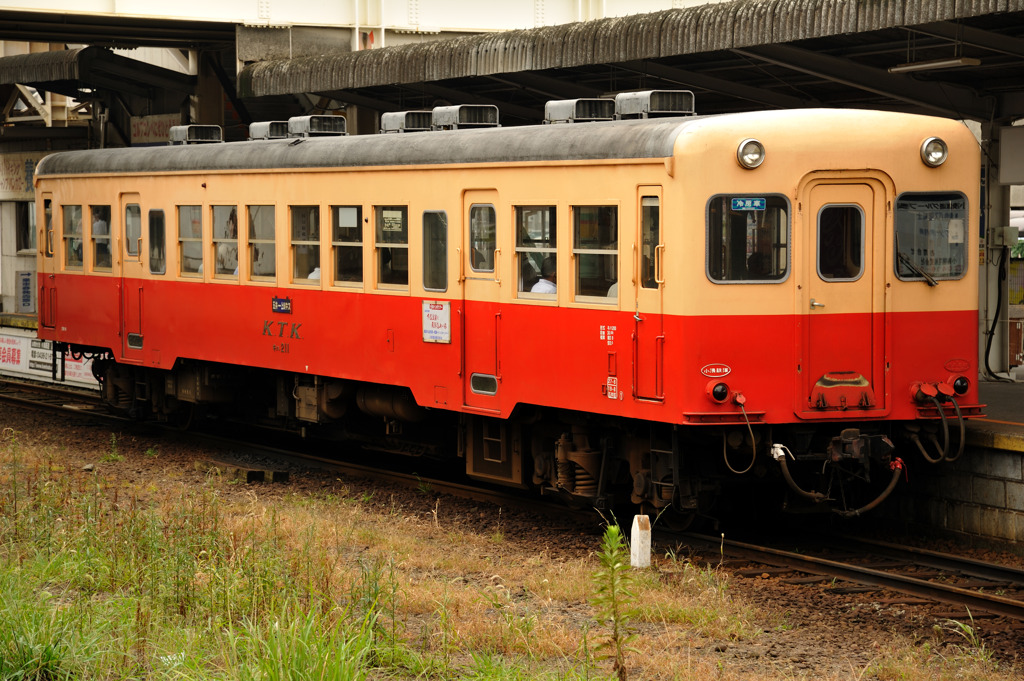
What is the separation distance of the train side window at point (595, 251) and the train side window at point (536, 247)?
0.26 meters

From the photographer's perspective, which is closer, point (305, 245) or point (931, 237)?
point (931, 237)

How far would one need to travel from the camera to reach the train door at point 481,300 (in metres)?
11.3

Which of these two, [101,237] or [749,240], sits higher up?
[101,237]

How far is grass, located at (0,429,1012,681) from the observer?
639cm

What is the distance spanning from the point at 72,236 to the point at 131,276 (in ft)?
5.50

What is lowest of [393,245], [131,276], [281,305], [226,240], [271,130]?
[281,305]

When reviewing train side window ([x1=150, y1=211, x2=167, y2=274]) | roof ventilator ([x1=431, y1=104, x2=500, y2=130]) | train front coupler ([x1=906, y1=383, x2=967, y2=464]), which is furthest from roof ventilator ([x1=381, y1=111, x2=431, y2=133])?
train front coupler ([x1=906, y1=383, x2=967, y2=464])

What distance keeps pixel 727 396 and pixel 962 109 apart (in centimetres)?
705

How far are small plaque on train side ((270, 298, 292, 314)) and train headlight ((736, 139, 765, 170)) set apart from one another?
A: 5.54 metres

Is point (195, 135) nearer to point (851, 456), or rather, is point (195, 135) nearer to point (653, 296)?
point (653, 296)

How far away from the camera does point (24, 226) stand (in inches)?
1207

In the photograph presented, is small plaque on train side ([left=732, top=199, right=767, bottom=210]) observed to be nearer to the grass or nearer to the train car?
the train car

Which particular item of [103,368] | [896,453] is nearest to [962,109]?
[896,453]

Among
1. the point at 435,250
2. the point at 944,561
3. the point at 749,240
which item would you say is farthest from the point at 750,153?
the point at 944,561
